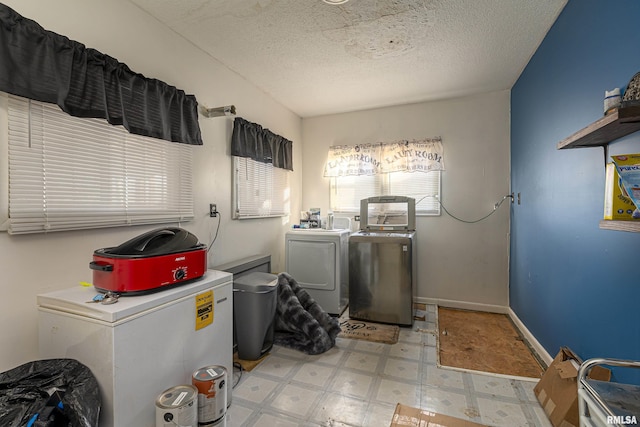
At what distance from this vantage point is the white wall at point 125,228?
4.44 ft

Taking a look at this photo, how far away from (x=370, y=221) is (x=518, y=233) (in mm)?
1641

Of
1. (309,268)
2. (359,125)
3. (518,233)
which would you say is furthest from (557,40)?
(309,268)

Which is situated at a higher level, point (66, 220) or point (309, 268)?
point (66, 220)

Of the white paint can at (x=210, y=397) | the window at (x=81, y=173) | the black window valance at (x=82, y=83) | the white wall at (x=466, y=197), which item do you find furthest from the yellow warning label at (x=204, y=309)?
the white wall at (x=466, y=197)

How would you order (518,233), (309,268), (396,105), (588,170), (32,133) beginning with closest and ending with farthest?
1. (32,133)
2. (588,170)
3. (518,233)
4. (309,268)
5. (396,105)

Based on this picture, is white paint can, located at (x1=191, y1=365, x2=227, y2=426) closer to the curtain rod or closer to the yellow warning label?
the yellow warning label

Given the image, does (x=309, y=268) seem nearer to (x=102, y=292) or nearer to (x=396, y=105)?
(x=102, y=292)

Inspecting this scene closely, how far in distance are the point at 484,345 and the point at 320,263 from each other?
1769mm

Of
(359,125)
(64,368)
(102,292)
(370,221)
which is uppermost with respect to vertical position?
(359,125)

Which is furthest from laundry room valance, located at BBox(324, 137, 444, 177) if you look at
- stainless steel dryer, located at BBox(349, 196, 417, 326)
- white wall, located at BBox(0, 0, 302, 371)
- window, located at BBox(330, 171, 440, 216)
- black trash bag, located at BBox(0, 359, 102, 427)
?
black trash bag, located at BBox(0, 359, 102, 427)

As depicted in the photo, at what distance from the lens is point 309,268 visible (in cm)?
329

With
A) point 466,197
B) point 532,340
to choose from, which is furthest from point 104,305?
point 466,197

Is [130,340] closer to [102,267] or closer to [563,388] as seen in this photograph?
[102,267]

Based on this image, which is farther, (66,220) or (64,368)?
(66,220)
